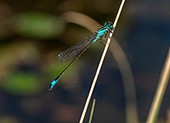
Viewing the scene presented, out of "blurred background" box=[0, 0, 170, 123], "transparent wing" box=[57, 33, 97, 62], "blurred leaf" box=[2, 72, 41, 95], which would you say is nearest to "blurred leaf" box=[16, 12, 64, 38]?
"blurred background" box=[0, 0, 170, 123]

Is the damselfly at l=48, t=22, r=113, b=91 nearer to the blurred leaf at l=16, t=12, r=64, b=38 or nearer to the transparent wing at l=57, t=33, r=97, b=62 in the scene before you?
the transparent wing at l=57, t=33, r=97, b=62

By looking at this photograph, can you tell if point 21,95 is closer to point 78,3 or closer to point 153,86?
point 78,3

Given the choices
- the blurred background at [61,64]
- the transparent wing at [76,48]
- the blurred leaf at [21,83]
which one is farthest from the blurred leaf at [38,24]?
the transparent wing at [76,48]

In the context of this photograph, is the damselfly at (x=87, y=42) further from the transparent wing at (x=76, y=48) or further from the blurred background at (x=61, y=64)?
the blurred background at (x=61, y=64)

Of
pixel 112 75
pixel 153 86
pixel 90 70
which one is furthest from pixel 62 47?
pixel 153 86

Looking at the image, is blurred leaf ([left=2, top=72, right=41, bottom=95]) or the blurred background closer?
blurred leaf ([left=2, top=72, right=41, bottom=95])

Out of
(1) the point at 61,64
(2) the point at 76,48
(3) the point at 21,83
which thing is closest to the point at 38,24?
(1) the point at 61,64

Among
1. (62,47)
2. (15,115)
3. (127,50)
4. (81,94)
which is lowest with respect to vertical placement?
(15,115)
